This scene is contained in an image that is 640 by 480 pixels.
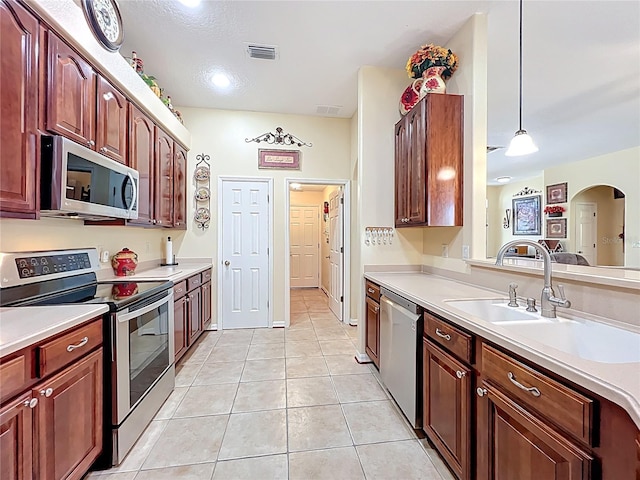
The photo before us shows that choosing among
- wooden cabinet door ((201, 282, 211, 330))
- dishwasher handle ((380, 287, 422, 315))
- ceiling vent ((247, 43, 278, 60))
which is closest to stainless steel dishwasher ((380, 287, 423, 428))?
dishwasher handle ((380, 287, 422, 315))

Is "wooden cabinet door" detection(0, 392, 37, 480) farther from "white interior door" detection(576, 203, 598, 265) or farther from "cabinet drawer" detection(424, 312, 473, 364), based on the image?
"white interior door" detection(576, 203, 598, 265)

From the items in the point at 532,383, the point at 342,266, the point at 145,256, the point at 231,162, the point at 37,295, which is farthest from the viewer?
the point at 342,266

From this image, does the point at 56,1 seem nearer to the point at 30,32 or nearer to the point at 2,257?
the point at 30,32

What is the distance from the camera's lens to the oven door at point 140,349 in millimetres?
1643

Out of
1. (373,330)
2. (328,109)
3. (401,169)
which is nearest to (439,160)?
(401,169)

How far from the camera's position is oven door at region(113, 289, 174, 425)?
1.64 m

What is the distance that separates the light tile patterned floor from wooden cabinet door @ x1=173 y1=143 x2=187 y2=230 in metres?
1.56

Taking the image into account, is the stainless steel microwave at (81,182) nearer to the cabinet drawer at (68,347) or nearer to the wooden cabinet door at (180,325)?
the cabinet drawer at (68,347)

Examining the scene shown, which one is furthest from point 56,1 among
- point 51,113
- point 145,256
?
point 145,256

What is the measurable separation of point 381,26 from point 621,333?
251 cm

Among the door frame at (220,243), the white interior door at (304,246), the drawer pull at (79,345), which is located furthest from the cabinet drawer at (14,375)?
the white interior door at (304,246)

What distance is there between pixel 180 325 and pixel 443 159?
275 centimetres

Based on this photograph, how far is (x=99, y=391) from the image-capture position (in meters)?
1.54

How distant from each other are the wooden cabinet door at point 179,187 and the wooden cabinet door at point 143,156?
59 centimetres
